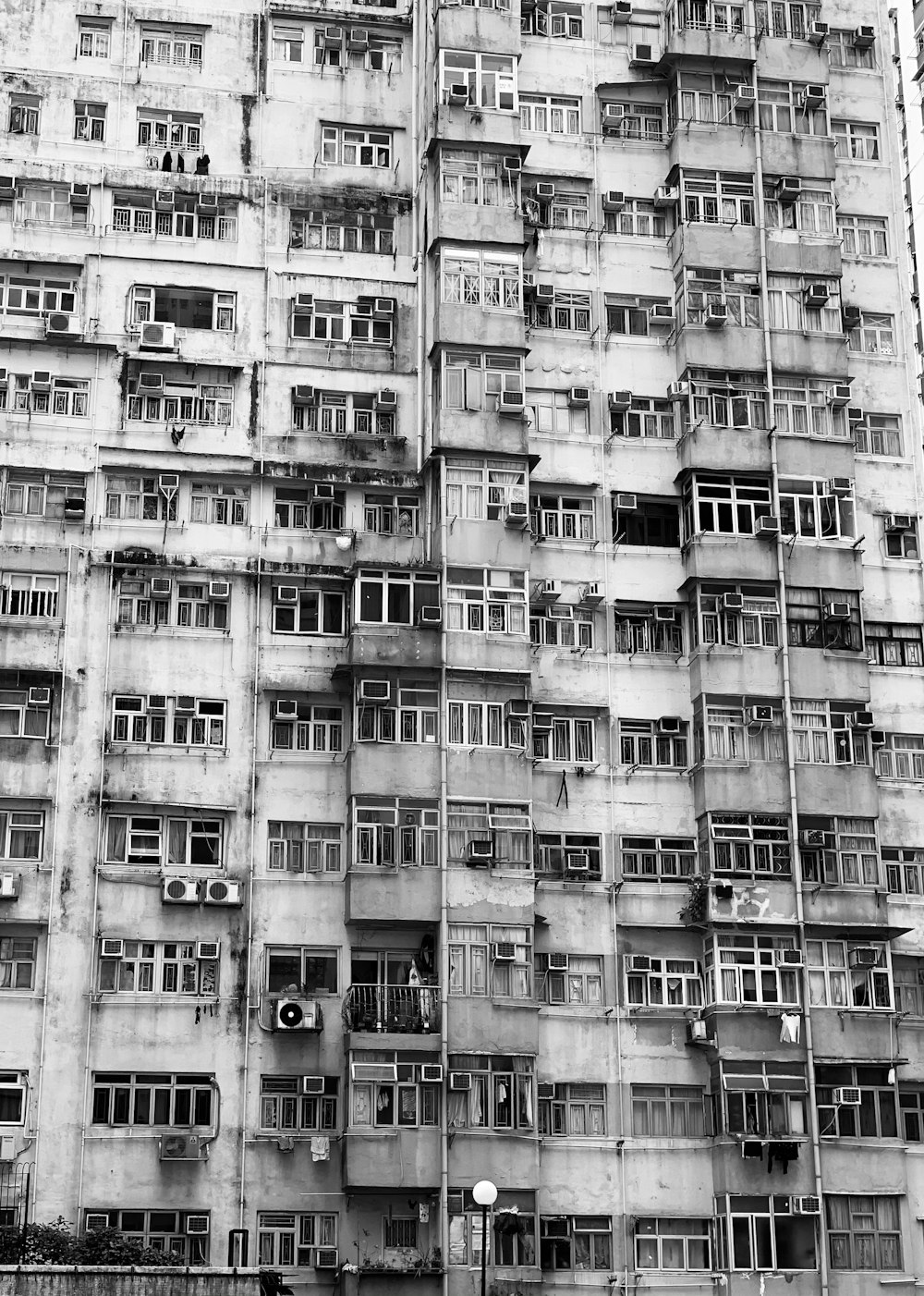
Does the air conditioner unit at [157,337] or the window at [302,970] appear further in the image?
the air conditioner unit at [157,337]

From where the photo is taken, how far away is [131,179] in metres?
35.2

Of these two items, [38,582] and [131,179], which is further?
[131,179]

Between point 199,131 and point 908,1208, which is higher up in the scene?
point 199,131

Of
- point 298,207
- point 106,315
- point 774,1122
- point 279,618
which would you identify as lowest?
point 774,1122

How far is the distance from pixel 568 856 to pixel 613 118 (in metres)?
13.9

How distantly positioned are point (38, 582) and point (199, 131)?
917 centimetres

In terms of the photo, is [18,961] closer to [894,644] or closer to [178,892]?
[178,892]

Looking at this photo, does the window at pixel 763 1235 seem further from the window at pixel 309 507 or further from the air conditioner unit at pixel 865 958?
the window at pixel 309 507

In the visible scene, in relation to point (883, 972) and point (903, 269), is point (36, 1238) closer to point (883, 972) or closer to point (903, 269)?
point (883, 972)

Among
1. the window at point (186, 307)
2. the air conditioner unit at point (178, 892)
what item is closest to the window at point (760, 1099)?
the air conditioner unit at point (178, 892)

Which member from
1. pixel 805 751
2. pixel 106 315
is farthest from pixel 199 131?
pixel 805 751

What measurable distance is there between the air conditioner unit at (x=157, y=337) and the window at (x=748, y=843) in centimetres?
1222

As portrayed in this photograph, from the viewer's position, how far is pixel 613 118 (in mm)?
36688

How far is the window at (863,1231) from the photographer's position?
30844 millimetres
